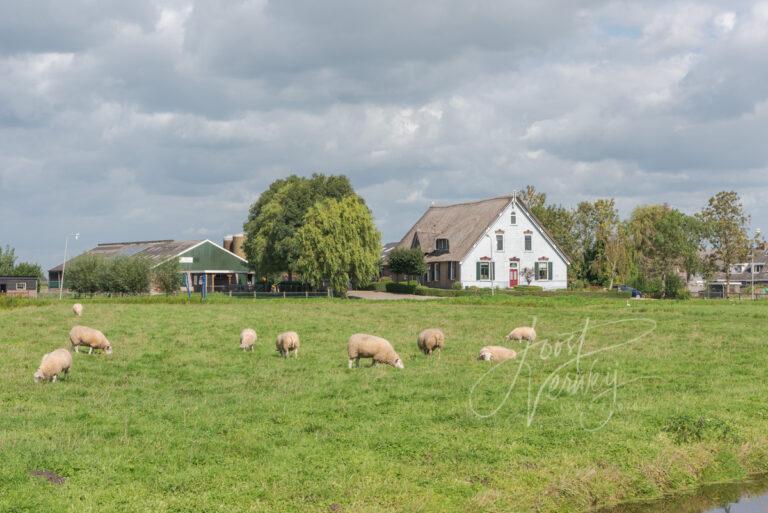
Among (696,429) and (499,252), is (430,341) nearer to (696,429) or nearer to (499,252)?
(696,429)

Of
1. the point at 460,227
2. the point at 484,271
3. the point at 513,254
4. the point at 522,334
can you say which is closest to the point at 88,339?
the point at 522,334

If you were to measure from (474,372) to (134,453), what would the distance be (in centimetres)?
1078

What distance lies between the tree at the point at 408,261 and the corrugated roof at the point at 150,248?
92.9ft

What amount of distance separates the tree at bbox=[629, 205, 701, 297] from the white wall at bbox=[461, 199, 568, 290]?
17.8 meters

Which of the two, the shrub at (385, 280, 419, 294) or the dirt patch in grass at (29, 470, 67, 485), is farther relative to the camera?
the shrub at (385, 280, 419, 294)

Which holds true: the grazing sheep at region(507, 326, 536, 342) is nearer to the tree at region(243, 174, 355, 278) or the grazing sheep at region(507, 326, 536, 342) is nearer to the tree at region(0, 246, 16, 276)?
the tree at region(243, 174, 355, 278)

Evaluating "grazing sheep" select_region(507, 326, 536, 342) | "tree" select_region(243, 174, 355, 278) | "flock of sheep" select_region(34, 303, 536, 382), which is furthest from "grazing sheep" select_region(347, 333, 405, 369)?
"tree" select_region(243, 174, 355, 278)

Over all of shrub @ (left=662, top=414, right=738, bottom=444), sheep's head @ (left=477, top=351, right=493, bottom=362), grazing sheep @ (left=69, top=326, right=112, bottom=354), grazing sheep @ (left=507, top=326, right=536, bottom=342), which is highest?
grazing sheep @ (left=69, top=326, right=112, bottom=354)

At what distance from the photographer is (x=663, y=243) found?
333 ft

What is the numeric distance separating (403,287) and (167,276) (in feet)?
85.5

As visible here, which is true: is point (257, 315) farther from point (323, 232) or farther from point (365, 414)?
point (323, 232)

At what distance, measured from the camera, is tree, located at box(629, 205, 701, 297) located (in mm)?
101000

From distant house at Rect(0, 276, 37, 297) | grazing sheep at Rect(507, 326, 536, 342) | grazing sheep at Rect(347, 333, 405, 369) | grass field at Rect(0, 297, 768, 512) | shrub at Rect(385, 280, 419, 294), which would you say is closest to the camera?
grass field at Rect(0, 297, 768, 512)

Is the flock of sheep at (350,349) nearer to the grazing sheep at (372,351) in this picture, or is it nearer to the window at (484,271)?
the grazing sheep at (372,351)
